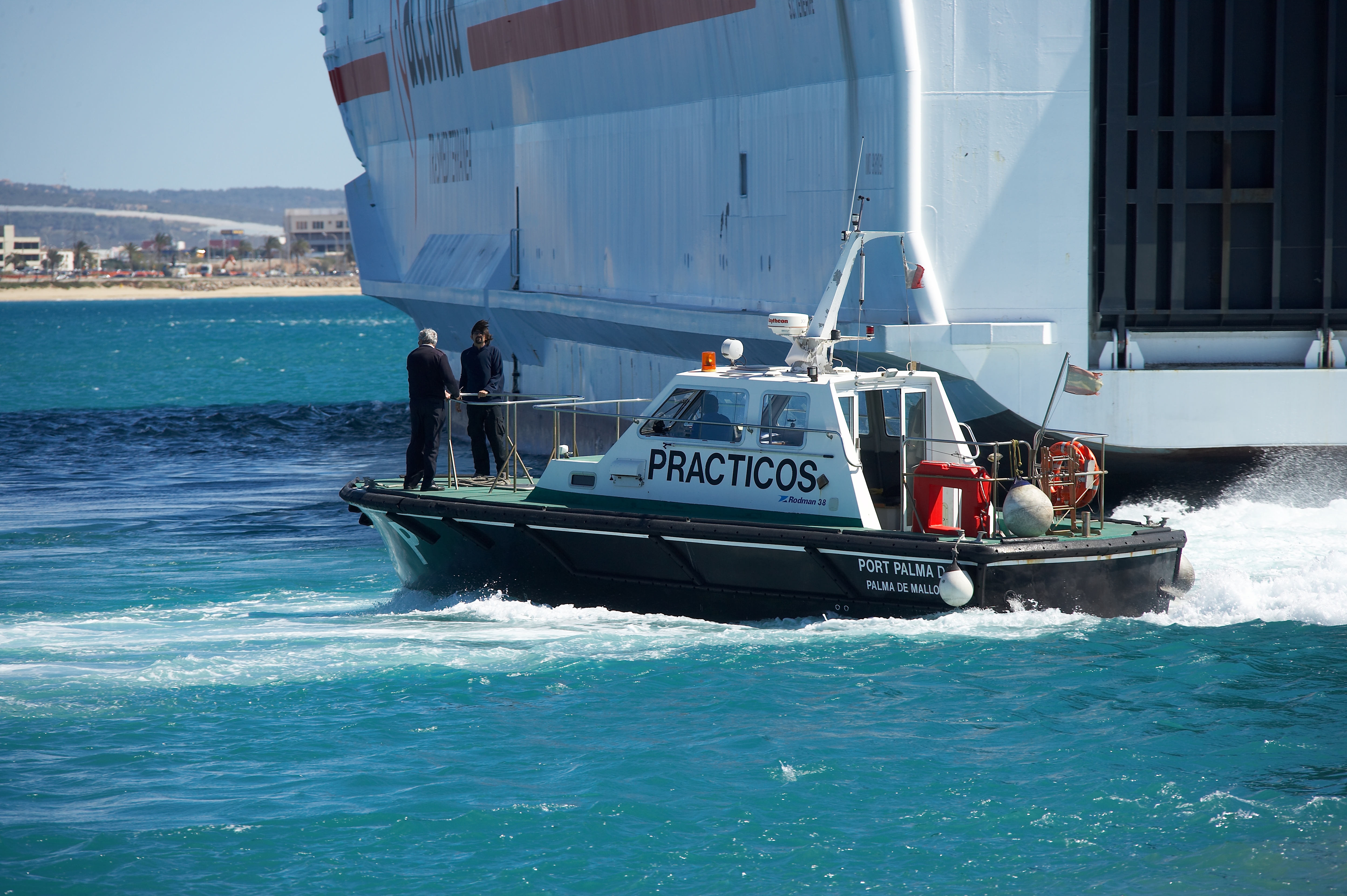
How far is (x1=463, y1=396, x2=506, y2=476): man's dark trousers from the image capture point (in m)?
12.9

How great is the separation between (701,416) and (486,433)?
9.12 feet

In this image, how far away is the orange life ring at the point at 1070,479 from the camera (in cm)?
1076

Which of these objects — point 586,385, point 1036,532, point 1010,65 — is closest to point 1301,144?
point 1010,65

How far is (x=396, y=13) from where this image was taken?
28219 mm

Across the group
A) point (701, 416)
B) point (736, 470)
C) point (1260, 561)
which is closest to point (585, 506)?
point (701, 416)

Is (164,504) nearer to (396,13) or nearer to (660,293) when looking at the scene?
(660,293)

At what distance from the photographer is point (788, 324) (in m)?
11.0

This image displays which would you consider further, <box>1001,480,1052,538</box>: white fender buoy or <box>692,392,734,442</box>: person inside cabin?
<box>692,392,734,442</box>: person inside cabin

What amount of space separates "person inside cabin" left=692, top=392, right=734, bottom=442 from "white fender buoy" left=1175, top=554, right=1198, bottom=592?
3480 mm

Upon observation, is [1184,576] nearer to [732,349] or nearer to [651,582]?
[732,349]

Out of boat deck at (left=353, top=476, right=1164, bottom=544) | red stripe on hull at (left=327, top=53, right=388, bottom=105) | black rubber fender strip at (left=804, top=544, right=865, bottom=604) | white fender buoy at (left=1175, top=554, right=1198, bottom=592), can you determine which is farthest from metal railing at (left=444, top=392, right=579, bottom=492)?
red stripe on hull at (left=327, top=53, right=388, bottom=105)

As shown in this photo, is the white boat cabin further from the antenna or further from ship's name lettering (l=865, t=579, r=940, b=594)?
the antenna

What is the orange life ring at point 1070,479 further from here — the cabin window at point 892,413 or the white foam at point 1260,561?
the cabin window at point 892,413

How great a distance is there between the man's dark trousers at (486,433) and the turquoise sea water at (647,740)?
1441 millimetres
